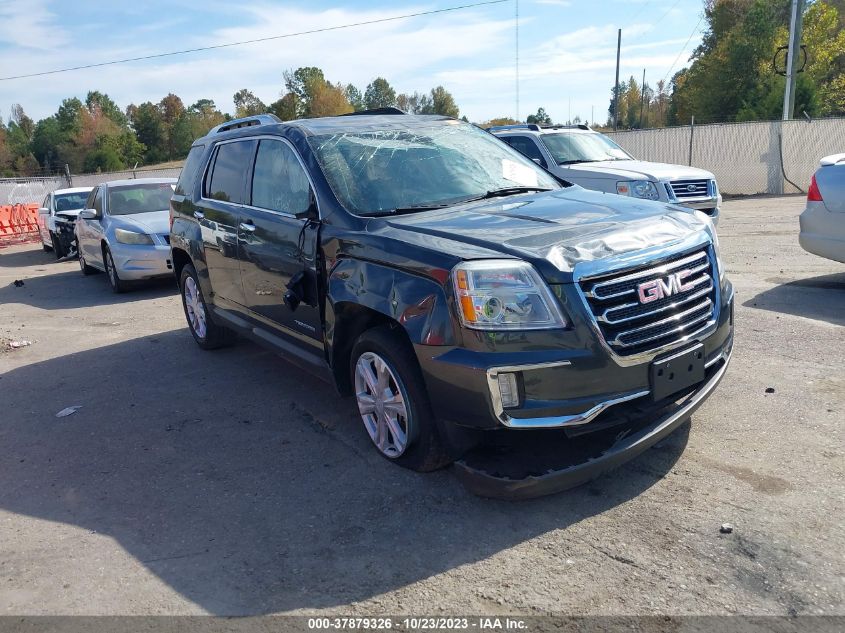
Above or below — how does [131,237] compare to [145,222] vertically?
below

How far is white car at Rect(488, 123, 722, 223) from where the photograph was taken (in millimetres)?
10117

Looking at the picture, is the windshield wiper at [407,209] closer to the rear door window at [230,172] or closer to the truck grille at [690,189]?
the rear door window at [230,172]

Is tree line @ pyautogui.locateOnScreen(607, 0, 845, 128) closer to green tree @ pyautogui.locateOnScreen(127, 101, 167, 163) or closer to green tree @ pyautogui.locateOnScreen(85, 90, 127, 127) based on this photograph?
green tree @ pyautogui.locateOnScreen(127, 101, 167, 163)

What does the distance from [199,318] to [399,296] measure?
3895mm

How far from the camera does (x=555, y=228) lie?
12.0ft

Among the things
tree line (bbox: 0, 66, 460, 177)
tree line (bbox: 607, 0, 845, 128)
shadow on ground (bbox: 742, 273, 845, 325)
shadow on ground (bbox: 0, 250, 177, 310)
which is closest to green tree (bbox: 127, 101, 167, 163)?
tree line (bbox: 0, 66, 460, 177)

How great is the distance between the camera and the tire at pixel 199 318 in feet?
21.8

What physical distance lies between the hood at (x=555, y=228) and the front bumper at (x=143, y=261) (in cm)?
739

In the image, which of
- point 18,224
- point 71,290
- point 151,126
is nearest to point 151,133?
point 151,126

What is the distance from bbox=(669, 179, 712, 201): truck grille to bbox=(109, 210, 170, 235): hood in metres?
7.58

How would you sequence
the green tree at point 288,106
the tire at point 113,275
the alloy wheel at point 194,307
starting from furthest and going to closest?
the green tree at point 288,106, the tire at point 113,275, the alloy wheel at point 194,307

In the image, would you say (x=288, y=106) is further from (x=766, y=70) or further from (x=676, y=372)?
(x=676, y=372)

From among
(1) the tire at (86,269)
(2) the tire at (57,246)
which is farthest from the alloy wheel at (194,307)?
(2) the tire at (57,246)

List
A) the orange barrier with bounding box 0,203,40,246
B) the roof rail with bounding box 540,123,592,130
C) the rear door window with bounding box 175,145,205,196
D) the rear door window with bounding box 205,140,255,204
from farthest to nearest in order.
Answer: the orange barrier with bounding box 0,203,40,246
the roof rail with bounding box 540,123,592,130
the rear door window with bounding box 175,145,205,196
the rear door window with bounding box 205,140,255,204
